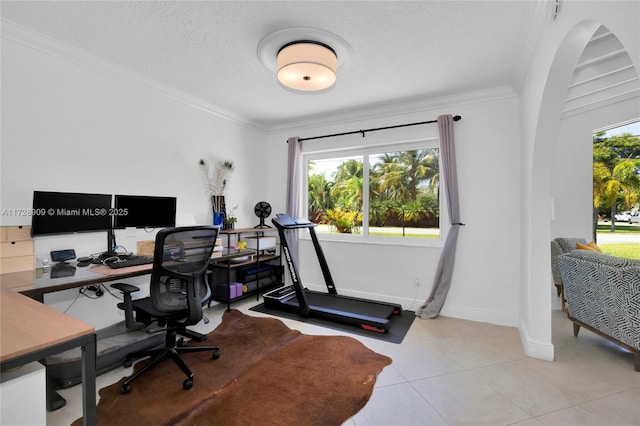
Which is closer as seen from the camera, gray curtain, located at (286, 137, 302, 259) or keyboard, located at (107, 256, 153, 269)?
keyboard, located at (107, 256, 153, 269)

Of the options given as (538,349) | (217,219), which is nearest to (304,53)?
(217,219)

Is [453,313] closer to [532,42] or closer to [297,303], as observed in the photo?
[297,303]

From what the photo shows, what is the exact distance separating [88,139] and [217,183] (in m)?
1.51

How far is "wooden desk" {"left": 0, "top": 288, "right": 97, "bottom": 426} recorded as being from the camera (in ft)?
3.58

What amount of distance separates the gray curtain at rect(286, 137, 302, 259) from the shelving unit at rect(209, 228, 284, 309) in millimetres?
289

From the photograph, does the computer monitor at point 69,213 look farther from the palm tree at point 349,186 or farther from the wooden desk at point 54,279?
the palm tree at point 349,186

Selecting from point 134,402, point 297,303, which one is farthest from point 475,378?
point 134,402

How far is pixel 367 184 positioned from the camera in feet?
13.7

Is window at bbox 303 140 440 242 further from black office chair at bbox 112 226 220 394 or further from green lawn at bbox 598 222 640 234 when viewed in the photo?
black office chair at bbox 112 226 220 394

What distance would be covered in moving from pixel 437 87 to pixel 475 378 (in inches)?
114

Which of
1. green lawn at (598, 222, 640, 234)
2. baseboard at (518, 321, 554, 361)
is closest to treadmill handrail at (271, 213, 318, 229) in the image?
baseboard at (518, 321, 554, 361)

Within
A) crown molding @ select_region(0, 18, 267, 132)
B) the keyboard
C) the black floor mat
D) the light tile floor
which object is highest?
crown molding @ select_region(0, 18, 267, 132)

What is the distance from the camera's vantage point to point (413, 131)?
3.78 m

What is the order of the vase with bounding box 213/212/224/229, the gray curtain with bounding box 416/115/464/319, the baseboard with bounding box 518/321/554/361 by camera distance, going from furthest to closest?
the vase with bounding box 213/212/224/229 < the gray curtain with bounding box 416/115/464/319 < the baseboard with bounding box 518/321/554/361
